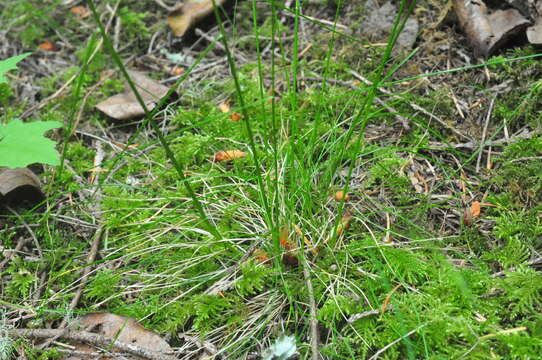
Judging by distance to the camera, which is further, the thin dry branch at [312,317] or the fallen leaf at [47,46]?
the fallen leaf at [47,46]

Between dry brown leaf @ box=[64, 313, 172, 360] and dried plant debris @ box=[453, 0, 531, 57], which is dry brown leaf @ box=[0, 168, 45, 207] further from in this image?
dried plant debris @ box=[453, 0, 531, 57]

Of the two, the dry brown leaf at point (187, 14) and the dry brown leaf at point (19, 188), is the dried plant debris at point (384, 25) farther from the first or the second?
the dry brown leaf at point (19, 188)

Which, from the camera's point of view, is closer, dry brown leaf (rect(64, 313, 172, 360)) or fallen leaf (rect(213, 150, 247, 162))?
dry brown leaf (rect(64, 313, 172, 360))

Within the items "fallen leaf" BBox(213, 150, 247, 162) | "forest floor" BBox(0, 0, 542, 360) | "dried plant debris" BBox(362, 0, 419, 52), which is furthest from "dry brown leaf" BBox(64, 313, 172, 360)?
"dried plant debris" BBox(362, 0, 419, 52)

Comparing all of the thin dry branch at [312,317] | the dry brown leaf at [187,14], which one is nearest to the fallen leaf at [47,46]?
the dry brown leaf at [187,14]

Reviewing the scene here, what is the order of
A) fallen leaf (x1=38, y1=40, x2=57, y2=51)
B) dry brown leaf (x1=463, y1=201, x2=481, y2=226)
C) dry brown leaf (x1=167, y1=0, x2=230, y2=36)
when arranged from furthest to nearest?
fallen leaf (x1=38, y1=40, x2=57, y2=51)
dry brown leaf (x1=167, y1=0, x2=230, y2=36)
dry brown leaf (x1=463, y1=201, x2=481, y2=226)

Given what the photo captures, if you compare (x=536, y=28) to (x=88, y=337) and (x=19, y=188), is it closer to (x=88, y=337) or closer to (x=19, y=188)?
(x=88, y=337)

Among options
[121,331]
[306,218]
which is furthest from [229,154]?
[121,331]
